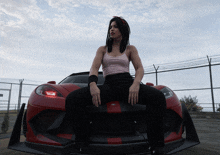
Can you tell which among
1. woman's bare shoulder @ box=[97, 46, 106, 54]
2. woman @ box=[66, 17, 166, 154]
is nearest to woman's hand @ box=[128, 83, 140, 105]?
woman @ box=[66, 17, 166, 154]

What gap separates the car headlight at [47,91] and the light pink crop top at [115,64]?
1.77 ft

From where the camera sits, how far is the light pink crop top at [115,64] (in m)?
1.65

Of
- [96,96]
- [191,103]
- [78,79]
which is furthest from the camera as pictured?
[191,103]

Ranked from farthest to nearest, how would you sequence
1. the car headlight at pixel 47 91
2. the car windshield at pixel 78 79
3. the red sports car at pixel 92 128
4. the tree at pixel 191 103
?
the tree at pixel 191 103 → the car windshield at pixel 78 79 → the car headlight at pixel 47 91 → the red sports car at pixel 92 128

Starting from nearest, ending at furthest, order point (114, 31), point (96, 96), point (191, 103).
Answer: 1. point (96, 96)
2. point (114, 31)
3. point (191, 103)

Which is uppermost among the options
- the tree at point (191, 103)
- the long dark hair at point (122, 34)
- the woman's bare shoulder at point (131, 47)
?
the long dark hair at point (122, 34)

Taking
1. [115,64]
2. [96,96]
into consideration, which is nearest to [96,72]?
[115,64]

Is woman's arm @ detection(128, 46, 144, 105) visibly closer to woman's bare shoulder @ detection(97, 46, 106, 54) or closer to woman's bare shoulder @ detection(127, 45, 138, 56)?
woman's bare shoulder @ detection(127, 45, 138, 56)

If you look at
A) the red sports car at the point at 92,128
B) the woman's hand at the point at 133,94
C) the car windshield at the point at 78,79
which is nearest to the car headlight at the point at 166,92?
the red sports car at the point at 92,128

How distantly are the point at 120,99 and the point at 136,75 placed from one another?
339 millimetres

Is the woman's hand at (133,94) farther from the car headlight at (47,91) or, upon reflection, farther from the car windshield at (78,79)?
the car windshield at (78,79)

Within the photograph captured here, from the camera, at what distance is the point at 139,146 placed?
4.50 ft

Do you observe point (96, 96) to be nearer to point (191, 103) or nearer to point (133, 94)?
point (133, 94)

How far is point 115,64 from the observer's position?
1679 millimetres
